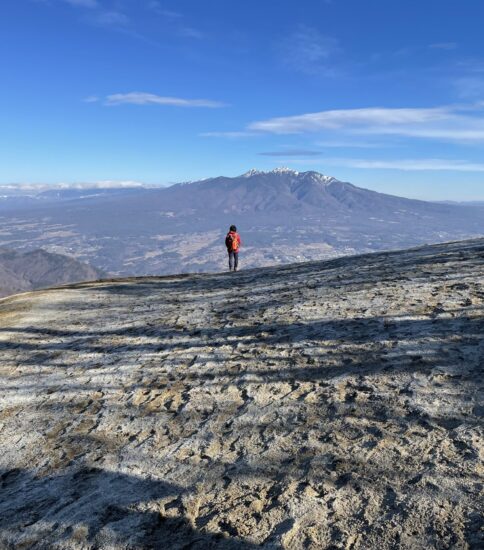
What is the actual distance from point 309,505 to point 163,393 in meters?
4.74

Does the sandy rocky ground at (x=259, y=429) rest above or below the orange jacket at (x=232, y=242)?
below

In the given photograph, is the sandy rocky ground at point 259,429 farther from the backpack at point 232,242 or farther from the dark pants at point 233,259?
the backpack at point 232,242

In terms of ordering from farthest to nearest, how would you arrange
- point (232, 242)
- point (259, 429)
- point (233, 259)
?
point (233, 259) → point (232, 242) → point (259, 429)

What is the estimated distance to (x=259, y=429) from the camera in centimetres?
745

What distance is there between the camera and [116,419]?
8.62 meters

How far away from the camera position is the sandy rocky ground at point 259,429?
5398mm

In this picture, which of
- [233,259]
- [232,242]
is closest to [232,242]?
[232,242]

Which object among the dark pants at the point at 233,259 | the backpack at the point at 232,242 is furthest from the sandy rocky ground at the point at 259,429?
the backpack at the point at 232,242

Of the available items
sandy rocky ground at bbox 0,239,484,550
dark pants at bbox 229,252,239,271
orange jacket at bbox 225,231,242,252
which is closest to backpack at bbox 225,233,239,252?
orange jacket at bbox 225,231,242,252

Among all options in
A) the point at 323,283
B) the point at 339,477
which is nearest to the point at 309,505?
the point at 339,477

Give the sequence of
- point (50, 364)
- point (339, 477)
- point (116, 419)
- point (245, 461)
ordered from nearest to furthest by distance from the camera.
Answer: point (339, 477) < point (245, 461) < point (116, 419) < point (50, 364)

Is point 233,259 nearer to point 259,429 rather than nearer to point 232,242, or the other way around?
point 232,242

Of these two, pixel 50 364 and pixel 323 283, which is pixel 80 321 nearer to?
A: pixel 50 364

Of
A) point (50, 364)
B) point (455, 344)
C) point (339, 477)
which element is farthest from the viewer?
point (50, 364)
